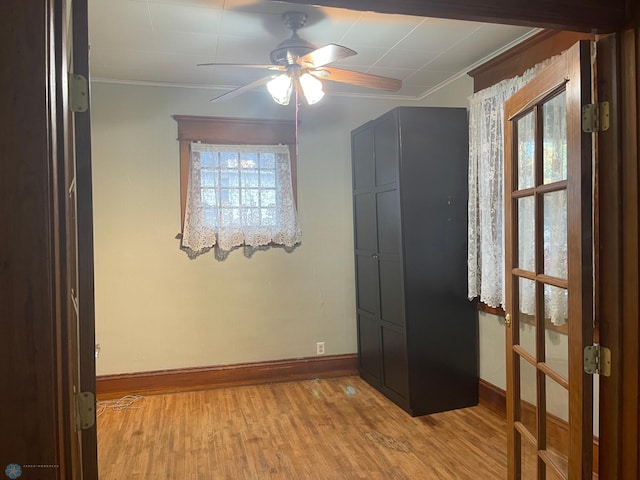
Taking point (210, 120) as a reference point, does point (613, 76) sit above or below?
below

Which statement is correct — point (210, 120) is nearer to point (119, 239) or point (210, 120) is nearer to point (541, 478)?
point (119, 239)

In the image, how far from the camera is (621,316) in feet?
4.72

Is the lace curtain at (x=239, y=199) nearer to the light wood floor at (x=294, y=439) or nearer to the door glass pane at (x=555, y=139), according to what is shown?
the light wood floor at (x=294, y=439)

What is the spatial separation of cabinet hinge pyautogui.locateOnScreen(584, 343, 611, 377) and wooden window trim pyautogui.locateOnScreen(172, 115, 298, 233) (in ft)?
9.59

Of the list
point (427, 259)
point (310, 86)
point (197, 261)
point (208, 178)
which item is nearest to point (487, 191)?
point (427, 259)

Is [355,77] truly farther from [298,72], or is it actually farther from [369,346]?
[369,346]

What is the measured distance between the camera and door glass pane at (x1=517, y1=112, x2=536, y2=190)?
1.85m

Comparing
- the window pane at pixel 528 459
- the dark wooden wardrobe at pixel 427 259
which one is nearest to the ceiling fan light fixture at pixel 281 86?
the dark wooden wardrobe at pixel 427 259

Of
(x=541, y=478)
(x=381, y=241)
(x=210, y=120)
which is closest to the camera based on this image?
(x=541, y=478)

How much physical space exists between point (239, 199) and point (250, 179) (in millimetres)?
198

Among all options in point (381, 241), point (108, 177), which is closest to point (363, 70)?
point (381, 241)

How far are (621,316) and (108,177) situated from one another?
141 inches

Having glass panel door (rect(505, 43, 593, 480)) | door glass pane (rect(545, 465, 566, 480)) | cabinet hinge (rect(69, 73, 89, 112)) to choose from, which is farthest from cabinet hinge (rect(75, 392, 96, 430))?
door glass pane (rect(545, 465, 566, 480))

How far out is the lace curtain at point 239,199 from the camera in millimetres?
3879
